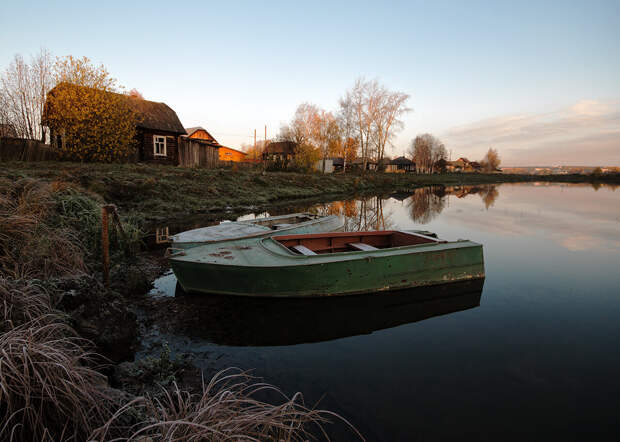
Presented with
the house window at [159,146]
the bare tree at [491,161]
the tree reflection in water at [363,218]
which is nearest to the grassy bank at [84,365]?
the tree reflection in water at [363,218]

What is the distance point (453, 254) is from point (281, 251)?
3446 millimetres

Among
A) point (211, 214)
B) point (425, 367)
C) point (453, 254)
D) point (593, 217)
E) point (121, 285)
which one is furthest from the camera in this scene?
point (593, 217)

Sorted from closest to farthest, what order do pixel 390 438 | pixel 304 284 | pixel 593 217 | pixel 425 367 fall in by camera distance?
pixel 390 438, pixel 425 367, pixel 304 284, pixel 593 217

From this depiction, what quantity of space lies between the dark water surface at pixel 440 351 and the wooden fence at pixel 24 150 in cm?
1702

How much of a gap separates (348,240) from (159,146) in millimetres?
21625

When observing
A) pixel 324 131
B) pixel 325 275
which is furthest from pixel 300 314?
pixel 324 131

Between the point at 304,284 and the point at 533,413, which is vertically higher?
the point at 304,284

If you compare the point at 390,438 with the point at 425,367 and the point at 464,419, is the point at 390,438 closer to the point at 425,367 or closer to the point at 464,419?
the point at 464,419

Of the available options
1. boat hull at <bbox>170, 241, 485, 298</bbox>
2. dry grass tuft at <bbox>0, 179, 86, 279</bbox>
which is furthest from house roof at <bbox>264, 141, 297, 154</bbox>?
dry grass tuft at <bbox>0, 179, 86, 279</bbox>

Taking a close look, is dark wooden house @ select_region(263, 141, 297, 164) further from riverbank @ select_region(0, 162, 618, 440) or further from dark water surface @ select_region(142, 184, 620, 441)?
dark water surface @ select_region(142, 184, 620, 441)

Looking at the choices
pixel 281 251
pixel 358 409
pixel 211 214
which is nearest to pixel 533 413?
pixel 358 409

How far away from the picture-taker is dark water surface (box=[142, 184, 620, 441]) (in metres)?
3.02

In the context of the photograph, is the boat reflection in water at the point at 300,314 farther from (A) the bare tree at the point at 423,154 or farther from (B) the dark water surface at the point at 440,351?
(A) the bare tree at the point at 423,154

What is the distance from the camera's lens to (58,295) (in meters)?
3.49
